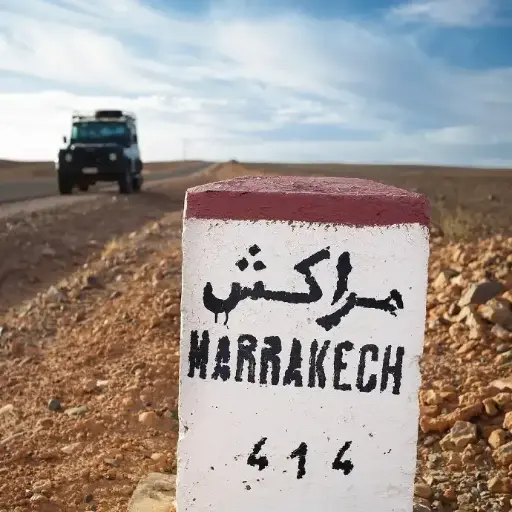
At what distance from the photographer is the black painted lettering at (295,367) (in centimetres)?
200

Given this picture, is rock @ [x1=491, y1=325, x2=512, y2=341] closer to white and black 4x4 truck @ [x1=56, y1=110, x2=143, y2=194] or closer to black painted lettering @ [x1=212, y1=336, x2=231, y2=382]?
black painted lettering @ [x1=212, y1=336, x2=231, y2=382]

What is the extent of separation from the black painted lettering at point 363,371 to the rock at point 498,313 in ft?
8.70

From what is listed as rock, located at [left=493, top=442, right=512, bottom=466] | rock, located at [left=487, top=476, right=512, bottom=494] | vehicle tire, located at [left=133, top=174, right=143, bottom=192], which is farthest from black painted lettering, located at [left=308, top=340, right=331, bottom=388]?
vehicle tire, located at [left=133, top=174, right=143, bottom=192]

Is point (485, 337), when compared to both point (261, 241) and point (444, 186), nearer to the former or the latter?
point (261, 241)

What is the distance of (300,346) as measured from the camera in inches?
78.7

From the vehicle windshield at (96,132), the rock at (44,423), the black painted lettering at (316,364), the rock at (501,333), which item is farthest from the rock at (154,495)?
the vehicle windshield at (96,132)

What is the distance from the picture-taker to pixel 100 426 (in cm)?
354

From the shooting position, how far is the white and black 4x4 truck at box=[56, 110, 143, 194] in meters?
15.8

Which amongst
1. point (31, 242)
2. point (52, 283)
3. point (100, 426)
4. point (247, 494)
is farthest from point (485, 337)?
point (31, 242)

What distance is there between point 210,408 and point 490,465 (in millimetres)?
1572

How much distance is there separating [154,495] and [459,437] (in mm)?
1405

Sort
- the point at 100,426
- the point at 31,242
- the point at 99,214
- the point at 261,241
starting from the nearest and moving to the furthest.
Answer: the point at 261,241, the point at 100,426, the point at 31,242, the point at 99,214

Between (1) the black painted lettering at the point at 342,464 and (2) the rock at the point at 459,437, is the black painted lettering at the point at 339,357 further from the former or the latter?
(2) the rock at the point at 459,437

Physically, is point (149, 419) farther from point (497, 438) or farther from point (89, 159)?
point (89, 159)
